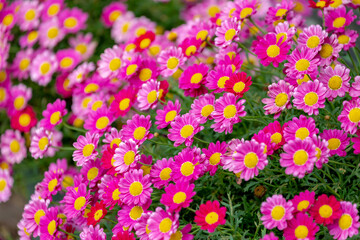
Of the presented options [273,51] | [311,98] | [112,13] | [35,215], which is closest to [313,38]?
[273,51]

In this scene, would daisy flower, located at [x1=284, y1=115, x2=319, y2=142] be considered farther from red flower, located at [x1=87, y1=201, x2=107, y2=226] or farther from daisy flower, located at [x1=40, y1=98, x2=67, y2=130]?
daisy flower, located at [x1=40, y1=98, x2=67, y2=130]

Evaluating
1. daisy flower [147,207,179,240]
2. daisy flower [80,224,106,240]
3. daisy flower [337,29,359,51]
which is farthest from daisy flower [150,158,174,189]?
daisy flower [337,29,359,51]

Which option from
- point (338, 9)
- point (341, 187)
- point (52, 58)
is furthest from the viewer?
point (52, 58)

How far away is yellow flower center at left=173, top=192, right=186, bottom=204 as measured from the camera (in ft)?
4.29

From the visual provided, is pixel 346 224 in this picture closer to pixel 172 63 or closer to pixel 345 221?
pixel 345 221

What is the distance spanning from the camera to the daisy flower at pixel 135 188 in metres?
1.38

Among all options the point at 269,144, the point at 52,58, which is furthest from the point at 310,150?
the point at 52,58

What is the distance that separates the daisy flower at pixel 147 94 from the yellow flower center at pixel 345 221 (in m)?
0.74

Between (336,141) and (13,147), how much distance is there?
1.77 metres

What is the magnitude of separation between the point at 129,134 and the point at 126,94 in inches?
10.6

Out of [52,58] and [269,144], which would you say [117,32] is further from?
[269,144]

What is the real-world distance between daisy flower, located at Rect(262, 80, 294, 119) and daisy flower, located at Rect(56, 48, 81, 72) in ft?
4.65

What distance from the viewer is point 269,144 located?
1268 millimetres

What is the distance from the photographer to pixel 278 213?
120cm
